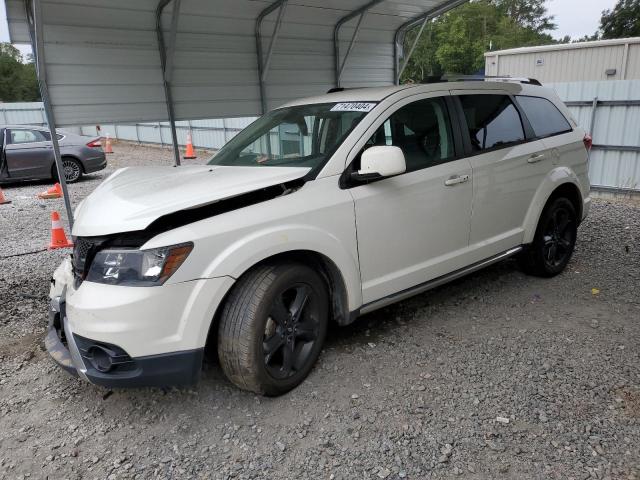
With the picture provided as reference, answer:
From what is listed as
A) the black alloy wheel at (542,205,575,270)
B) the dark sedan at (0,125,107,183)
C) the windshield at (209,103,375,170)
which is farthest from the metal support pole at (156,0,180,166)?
the dark sedan at (0,125,107,183)

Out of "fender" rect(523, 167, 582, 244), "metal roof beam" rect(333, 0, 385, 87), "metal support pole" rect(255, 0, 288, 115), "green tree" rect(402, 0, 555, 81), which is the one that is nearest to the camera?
"fender" rect(523, 167, 582, 244)

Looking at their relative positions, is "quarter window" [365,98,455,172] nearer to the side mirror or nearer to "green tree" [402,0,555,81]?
the side mirror

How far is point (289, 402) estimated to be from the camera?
3.08 metres

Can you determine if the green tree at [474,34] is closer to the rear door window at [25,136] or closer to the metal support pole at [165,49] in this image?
the rear door window at [25,136]

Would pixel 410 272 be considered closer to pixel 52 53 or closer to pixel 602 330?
pixel 602 330

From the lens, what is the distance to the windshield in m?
3.44

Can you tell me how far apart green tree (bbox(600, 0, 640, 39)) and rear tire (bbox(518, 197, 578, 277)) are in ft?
160

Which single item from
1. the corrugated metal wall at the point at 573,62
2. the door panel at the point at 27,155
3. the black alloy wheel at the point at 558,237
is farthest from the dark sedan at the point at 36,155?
the corrugated metal wall at the point at 573,62

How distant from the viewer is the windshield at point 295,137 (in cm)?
344

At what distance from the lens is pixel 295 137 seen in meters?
3.91

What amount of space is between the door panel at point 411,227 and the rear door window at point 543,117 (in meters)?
1.16

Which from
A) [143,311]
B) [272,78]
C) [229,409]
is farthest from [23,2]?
[229,409]

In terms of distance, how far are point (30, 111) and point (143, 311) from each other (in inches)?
971

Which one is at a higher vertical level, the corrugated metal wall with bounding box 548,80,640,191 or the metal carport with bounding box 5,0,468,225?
the metal carport with bounding box 5,0,468,225
